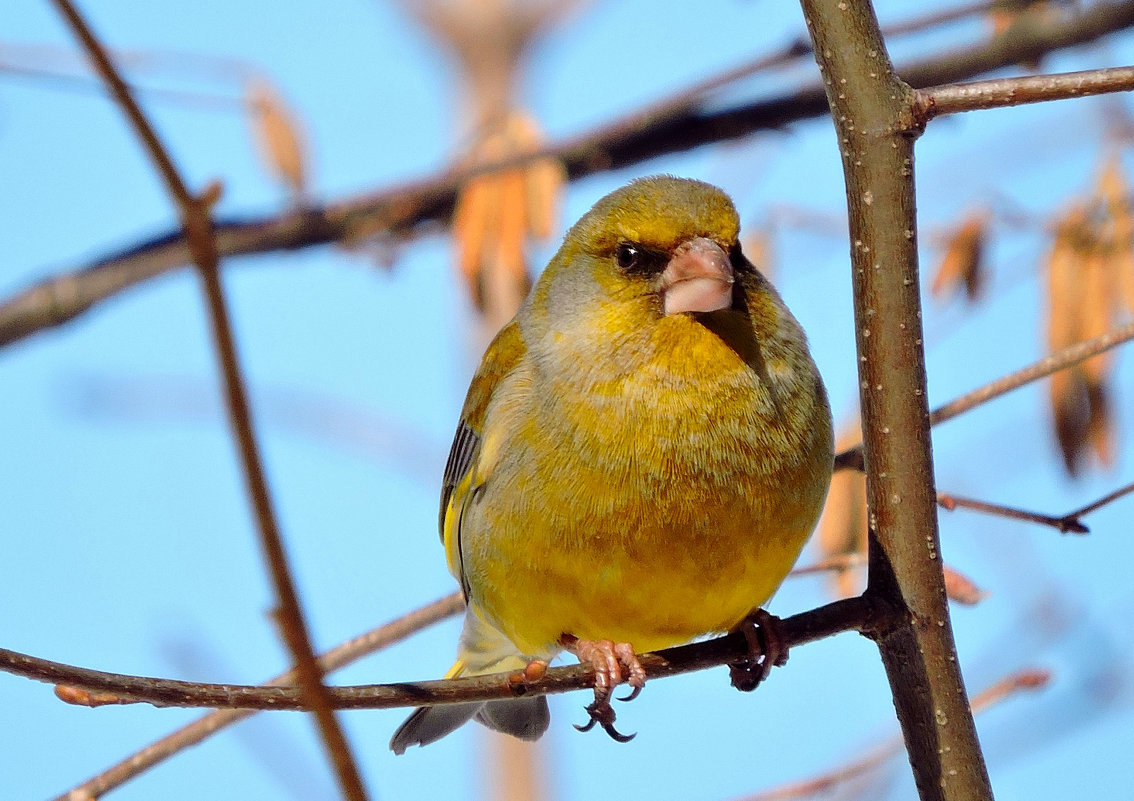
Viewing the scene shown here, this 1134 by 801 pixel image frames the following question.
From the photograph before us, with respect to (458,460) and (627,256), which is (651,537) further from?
(458,460)

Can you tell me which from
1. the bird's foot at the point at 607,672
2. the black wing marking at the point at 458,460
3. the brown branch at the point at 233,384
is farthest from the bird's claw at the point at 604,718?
the brown branch at the point at 233,384

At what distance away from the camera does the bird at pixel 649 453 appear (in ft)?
10.5

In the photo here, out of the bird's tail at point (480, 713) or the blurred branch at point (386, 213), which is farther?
the blurred branch at point (386, 213)

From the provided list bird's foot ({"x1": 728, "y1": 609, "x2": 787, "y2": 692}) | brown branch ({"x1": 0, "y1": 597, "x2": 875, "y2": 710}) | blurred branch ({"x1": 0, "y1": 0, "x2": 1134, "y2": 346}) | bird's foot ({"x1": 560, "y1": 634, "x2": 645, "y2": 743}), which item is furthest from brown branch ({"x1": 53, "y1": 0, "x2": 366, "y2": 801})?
blurred branch ({"x1": 0, "y1": 0, "x2": 1134, "y2": 346})

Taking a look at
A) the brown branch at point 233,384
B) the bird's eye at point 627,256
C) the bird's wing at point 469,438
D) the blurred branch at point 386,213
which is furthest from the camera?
the blurred branch at point 386,213

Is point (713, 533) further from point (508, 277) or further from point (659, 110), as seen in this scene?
point (659, 110)

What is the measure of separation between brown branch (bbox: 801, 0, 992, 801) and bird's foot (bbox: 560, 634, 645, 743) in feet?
1.94

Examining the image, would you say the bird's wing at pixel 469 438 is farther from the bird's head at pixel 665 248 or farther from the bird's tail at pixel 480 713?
the bird's head at pixel 665 248

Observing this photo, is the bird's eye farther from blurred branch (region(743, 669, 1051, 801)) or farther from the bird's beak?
blurred branch (region(743, 669, 1051, 801))

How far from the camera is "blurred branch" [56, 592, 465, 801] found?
304 centimetres

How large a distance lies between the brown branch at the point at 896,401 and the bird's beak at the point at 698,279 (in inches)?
24.6

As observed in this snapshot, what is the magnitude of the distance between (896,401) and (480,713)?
7.01ft

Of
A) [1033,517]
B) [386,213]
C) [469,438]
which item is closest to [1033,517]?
[1033,517]

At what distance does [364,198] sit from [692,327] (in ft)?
10.2
